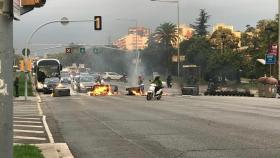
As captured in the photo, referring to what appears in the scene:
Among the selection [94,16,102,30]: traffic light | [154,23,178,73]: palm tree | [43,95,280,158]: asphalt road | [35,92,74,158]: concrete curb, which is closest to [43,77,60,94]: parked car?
[94,16,102,30]: traffic light

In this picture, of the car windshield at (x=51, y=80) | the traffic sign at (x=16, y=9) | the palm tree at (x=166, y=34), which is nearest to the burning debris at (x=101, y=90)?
the car windshield at (x=51, y=80)

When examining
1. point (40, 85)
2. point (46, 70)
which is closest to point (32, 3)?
point (40, 85)

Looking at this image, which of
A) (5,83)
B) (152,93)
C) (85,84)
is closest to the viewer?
(5,83)

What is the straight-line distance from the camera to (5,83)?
5152mm

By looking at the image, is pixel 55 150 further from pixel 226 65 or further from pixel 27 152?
pixel 226 65

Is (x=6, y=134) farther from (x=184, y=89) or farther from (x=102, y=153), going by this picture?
(x=184, y=89)

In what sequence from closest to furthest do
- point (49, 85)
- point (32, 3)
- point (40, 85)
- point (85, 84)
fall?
point (32, 3), point (49, 85), point (85, 84), point (40, 85)

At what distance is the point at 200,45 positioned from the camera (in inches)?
4085

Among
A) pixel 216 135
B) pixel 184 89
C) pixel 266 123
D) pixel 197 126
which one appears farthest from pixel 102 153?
pixel 184 89

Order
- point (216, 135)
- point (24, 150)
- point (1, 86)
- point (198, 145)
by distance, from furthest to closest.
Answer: point (216, 135) < point (198, 145) < point (24, 150) < point (1, 86)

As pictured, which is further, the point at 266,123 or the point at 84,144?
the point at 266,123

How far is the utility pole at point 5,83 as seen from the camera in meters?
5.13

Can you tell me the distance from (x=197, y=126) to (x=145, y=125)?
1.67 metres

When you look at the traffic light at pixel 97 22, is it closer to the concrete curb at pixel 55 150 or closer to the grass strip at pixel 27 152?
the concrete curb at pixel 55 150
